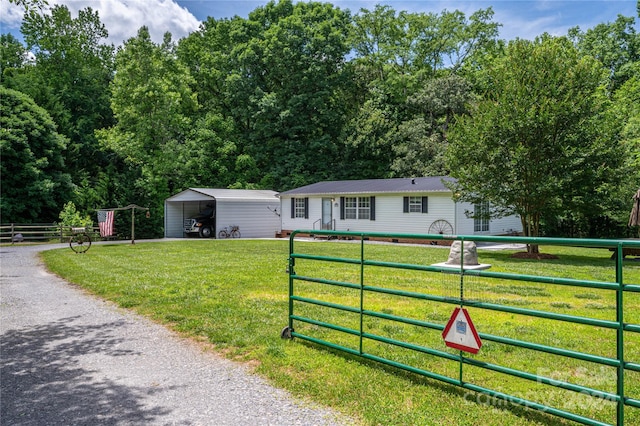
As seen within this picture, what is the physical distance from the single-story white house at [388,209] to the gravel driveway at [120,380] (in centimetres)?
1522

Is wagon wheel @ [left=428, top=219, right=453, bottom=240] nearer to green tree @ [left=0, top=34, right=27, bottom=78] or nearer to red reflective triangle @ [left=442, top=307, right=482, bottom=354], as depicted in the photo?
red reflective triangle @ [left=442, top=307, right=482, bottom=354]

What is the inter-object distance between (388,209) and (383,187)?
134 centimetres

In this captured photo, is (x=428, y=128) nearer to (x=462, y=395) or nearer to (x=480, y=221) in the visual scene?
(x=480, y=221)

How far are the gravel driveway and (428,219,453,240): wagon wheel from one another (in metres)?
15.3

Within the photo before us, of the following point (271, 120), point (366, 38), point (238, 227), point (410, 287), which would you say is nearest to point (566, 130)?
point (410, 287)

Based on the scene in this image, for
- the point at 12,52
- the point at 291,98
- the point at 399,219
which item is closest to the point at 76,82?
the point at 12,52

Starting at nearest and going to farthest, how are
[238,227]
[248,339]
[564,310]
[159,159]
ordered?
[248,339], [564,310], [238,227], [159,159]

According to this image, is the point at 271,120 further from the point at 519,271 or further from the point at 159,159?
the point at 519,271

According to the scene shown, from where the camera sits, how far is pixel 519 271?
10508 mm

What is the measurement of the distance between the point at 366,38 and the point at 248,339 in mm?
37887

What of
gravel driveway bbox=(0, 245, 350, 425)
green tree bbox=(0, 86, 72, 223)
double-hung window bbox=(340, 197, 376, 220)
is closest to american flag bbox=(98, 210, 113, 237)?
green tree bbox=(0, 86, 72, 223)

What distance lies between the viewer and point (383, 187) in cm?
2228

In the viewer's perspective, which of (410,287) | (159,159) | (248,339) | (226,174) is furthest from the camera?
(226,174)

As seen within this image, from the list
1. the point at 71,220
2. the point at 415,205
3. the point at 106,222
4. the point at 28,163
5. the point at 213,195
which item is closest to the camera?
the point at 106,222
